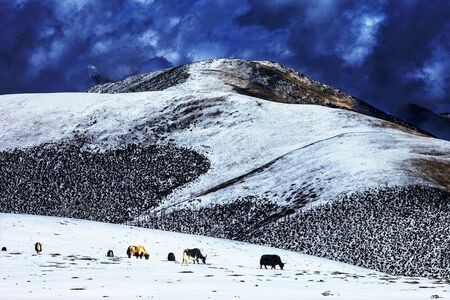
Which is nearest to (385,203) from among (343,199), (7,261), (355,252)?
(343,199)

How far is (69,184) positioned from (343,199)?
43996 millimetres

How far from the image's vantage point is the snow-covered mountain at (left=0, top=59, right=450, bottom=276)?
61.9 meters

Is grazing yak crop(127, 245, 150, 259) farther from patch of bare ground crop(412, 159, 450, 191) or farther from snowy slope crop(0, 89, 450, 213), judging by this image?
patch of bare ground crop(412, 159, 450, 191)

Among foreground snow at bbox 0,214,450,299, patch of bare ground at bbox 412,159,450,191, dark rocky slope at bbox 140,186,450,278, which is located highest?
patch of bare ground at bbox 412,159,450,191

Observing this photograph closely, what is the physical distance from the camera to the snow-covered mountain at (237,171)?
61.9 meters

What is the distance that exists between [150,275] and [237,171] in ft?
226

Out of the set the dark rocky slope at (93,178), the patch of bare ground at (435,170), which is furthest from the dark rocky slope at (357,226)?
the dark rocky slope at (93,178)

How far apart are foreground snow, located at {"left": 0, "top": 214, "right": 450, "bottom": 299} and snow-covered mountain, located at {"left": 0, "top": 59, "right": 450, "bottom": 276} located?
12984 millimetres

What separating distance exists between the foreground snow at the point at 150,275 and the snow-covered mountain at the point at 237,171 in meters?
13.0

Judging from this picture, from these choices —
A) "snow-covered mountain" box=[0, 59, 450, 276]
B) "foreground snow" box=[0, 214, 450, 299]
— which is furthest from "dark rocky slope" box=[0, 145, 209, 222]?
"foreground snow" box=[0, 214, 450, 299]

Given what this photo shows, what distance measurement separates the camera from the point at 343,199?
229ft

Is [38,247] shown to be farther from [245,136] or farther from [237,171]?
[245,136]

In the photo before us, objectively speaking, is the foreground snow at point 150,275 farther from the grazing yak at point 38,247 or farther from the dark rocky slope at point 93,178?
the dark rocky slope at point 93,178

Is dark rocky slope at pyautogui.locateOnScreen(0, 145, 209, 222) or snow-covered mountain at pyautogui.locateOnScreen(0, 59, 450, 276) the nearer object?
snow-covered mountain at pyautogui.locateOnScreen(0, 59, 450, 276)
